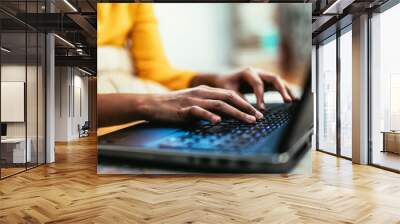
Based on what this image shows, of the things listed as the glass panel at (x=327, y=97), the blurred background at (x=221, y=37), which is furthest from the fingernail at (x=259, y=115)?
the glass panel at (x=327, y=97)

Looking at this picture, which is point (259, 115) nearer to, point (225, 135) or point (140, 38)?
point (225, 135)

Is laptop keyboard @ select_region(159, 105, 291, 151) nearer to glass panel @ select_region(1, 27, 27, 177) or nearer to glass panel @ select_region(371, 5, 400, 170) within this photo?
glass panel @ select_region(371, 5, 400, 170)

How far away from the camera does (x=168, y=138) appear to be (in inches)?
228

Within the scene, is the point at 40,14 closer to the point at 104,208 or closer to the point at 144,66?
the point at 144,66

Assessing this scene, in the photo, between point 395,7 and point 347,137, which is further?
point 347,137

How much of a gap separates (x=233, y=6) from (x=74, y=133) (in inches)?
468

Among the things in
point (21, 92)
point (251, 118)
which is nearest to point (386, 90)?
point (251, 118)

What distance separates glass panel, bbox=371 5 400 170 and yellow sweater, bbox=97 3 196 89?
144 inches

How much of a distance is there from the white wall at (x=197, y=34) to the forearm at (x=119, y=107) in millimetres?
846

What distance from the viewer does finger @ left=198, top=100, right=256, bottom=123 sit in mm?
5863

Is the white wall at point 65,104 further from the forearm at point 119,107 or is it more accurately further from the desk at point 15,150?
the forearm at point 119,107

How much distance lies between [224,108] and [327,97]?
5.06 metres

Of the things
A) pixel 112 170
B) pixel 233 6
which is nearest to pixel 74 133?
pixel 112 170

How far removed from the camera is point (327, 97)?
392 inches
